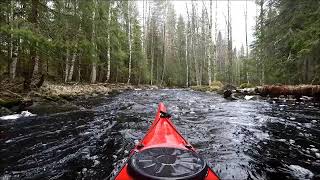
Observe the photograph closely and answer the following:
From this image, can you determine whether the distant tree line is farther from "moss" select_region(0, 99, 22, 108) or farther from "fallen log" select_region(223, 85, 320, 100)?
"moss" select_region(0, 99, 22, 108)

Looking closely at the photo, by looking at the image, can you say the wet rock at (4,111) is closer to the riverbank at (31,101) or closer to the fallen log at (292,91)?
the riverbank at (31,101)

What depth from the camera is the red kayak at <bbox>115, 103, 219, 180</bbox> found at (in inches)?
109

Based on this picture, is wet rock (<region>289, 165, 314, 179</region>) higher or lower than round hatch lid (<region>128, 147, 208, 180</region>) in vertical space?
lower

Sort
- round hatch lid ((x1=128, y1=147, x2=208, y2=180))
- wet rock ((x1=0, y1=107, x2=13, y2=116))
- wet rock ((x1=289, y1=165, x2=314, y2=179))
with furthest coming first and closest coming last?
wet rock ((x1=0, y1=107, x2=13, y2=116)), wet rock ((x1=289, y1=165, x2=314, y2=179)), round hatch lid ((x1=128, y1=147, x2=208, y2=180))

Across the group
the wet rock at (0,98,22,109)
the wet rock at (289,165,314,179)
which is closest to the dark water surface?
the wet rock at (289,165,314,179)

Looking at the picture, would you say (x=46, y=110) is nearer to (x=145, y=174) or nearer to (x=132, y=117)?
(x=132, y=117)

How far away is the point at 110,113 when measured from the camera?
32.6ft

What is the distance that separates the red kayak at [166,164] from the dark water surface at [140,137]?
1.00 m

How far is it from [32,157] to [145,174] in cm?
306

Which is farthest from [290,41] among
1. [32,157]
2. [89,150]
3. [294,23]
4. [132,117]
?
[32,157]

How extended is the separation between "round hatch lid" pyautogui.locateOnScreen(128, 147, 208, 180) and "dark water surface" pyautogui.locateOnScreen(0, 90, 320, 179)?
1.10 metres

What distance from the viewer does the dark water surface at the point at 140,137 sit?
4336 mm

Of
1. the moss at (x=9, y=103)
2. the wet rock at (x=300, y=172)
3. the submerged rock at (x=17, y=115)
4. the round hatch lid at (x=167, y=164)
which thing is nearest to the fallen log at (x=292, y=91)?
the wet rock at (x=300, y=172)

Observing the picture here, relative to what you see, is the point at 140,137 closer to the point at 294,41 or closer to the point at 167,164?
the point at 167,164
